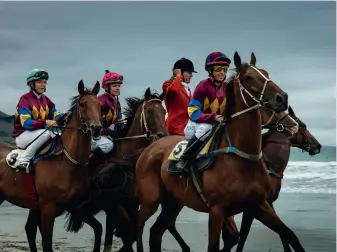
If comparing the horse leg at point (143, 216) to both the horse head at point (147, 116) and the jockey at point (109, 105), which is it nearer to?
the horse head at point (147, 116)

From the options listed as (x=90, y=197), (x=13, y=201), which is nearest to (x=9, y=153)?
(x=13, y=201)

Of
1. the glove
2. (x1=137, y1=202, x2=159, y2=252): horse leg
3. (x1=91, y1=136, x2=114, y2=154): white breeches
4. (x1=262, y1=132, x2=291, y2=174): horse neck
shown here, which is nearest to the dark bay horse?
(x1=262, y1=132, x2=291, y2=174): horse neck

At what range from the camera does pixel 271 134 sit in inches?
422

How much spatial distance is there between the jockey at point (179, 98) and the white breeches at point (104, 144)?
0.97 m

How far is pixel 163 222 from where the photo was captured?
952cm

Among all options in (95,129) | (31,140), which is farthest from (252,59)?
(31,140)

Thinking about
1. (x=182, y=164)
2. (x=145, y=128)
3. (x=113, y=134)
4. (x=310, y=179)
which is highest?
(x=145, y=128)

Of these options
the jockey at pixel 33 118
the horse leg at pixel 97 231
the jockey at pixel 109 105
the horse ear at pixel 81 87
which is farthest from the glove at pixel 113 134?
the horse ear at pixel 81 87

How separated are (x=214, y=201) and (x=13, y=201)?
372cm

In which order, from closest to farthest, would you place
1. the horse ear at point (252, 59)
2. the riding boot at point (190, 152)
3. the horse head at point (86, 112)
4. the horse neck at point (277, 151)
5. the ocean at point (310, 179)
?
the horse ear at point (252, 59)
the riding boot at point (190, 152)
the horse head at point (86, 112)
the horse neck at point (277, 151)
the ocean at point (310, 179)

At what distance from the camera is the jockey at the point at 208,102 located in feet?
27.9

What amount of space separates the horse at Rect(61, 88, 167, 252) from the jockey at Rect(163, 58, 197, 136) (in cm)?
23

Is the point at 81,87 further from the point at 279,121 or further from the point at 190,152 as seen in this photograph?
the point at 279,121

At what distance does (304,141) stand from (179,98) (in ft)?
6.67
